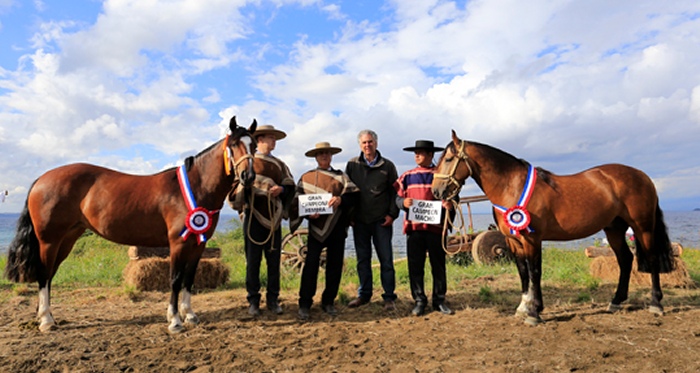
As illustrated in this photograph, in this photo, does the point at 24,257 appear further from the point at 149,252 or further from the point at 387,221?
the point at 387,221

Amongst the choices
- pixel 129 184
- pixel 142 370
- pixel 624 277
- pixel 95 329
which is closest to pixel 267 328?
pixel 142 370

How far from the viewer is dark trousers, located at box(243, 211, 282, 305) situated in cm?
508

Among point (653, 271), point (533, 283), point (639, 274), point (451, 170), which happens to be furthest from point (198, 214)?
point (639, 274)

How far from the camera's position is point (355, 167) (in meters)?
5.43

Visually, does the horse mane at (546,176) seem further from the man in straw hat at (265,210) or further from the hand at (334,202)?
the man in straw hat at (265,210)

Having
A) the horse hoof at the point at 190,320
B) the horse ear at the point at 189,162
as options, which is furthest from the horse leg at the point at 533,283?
the horse ear at the point at 189,162

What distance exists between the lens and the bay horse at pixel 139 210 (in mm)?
4551

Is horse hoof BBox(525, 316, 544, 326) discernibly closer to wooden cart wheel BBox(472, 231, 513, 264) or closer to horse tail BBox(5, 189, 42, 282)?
wooden cart wheel BBox(472, 231, 513, 264)

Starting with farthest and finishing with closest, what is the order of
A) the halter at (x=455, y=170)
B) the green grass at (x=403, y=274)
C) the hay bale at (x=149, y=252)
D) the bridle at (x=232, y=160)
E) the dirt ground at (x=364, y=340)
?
the hay bale at (x=149, y=252)
the green grass at (x=403, y=274)
the halter at (x=455, y=170)
the bridle at (x=232, y=160)
the dirt ground at (x=364, y=340)

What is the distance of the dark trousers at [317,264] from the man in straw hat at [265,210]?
0.37 meters

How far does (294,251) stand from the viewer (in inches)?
374

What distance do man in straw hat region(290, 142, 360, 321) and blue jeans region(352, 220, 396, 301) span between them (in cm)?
26

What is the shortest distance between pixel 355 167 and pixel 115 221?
2771 mm

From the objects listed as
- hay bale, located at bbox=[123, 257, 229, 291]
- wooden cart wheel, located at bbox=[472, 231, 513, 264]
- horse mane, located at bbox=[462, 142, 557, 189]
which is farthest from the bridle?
wooden cart wheel, located at bbox=[472, 231, 513, 264]
